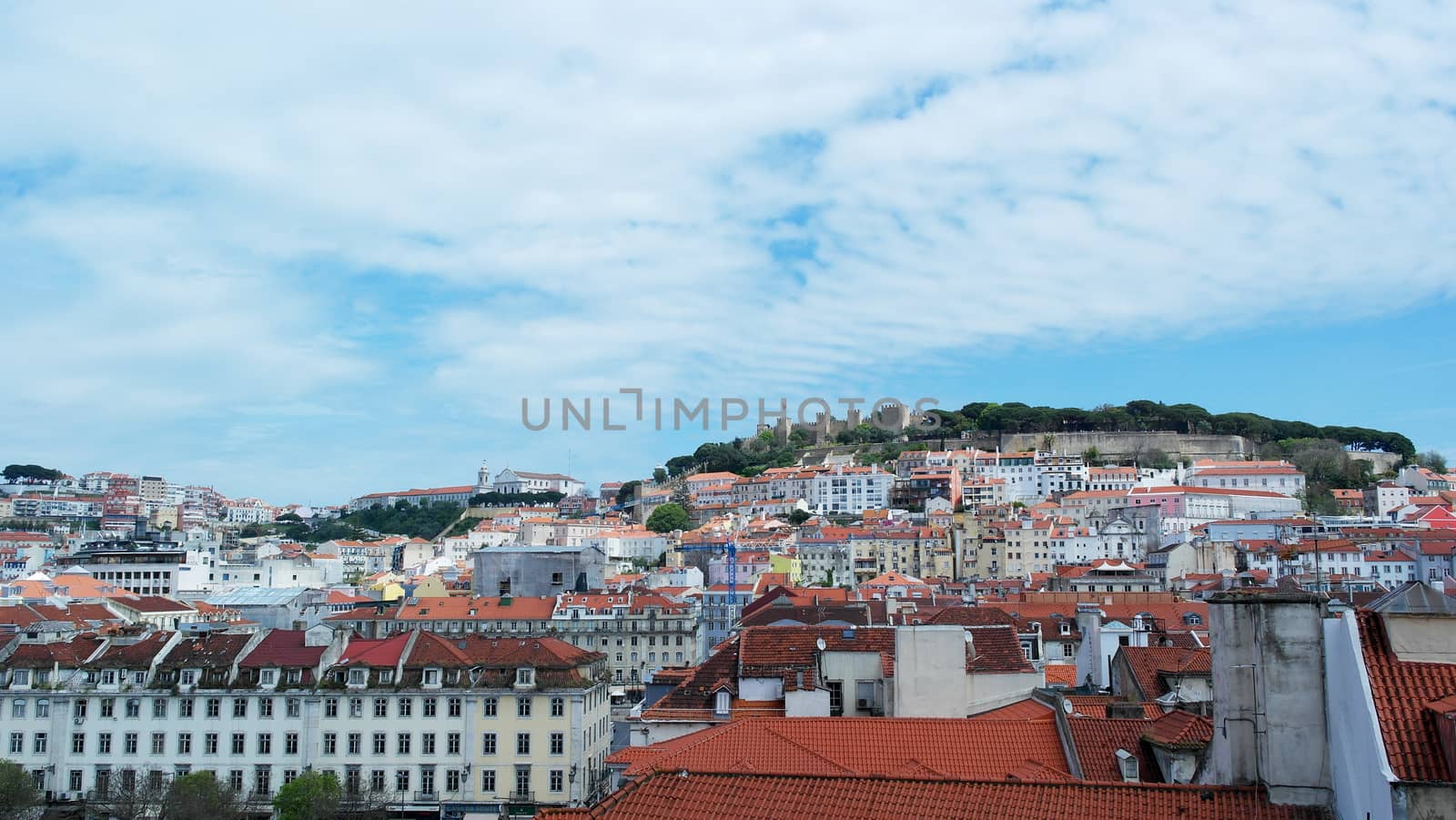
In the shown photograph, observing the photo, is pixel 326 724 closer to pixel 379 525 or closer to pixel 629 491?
pixel 629 491

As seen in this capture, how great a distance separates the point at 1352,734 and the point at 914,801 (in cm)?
315

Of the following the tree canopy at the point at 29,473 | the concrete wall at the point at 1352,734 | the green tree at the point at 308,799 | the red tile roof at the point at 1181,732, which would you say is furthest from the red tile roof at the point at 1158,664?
the tree canopy at the point at 29,473

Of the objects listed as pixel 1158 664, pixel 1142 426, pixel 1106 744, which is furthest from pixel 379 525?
pixel 1106 744

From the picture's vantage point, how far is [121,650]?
1364 inches

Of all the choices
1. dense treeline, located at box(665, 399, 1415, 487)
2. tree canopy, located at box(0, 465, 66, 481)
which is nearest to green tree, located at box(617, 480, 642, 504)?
dense treeline, located at box(665, 399, 1415, 487)

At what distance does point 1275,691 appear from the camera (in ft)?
29.5

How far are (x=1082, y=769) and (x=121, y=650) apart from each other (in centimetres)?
3020

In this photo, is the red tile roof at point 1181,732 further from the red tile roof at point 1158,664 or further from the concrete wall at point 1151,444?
the concrete wall at point 1151,444

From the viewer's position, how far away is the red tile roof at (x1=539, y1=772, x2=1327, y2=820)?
8.97m

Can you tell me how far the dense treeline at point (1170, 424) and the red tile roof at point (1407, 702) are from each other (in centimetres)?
13013

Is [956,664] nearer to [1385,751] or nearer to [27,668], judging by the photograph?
[1385,751]

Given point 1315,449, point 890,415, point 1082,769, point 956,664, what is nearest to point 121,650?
point 956,664

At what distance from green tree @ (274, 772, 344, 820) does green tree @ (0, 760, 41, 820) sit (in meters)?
5.79

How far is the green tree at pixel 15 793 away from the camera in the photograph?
28.0 metres
